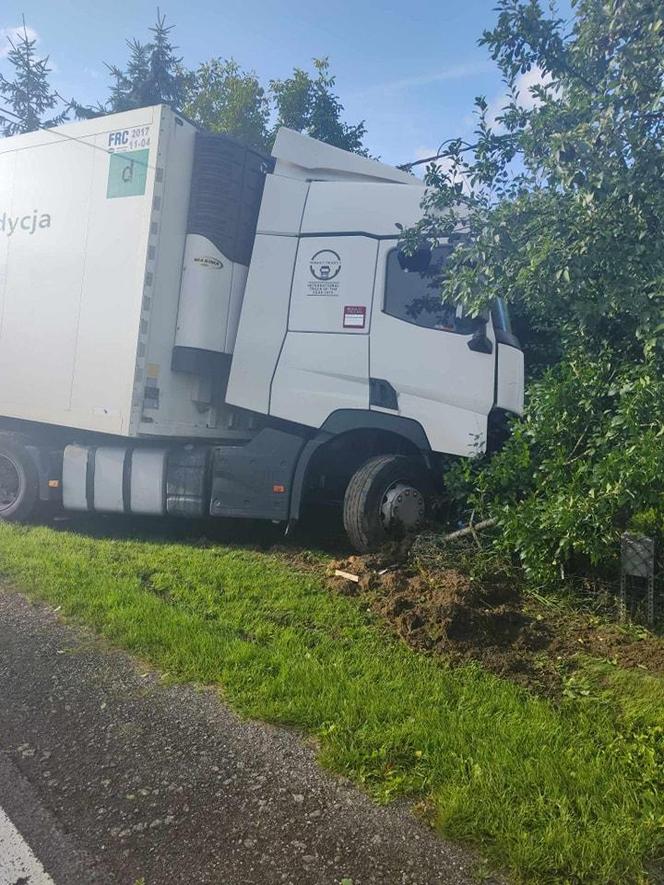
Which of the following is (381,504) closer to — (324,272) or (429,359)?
(429,359)

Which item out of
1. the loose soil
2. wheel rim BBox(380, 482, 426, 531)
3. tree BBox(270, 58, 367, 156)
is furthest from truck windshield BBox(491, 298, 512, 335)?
tree BBox(270, 58, 367, 156)

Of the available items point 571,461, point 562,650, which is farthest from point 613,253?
point 562,650

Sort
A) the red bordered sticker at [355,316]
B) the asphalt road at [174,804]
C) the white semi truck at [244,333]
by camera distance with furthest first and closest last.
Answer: the red bordered sticker at [355,316] → the white semi truck at [244,333] → the asphalt road at [174,804]

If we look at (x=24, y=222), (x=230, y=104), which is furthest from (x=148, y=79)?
(x=24, y=222)

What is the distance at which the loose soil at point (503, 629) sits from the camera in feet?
13.7

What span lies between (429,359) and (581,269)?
5.67 ft

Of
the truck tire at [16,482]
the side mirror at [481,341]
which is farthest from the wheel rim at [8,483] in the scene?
the side mirror at [481,341]

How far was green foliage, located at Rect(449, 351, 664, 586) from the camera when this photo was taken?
455 centimetres

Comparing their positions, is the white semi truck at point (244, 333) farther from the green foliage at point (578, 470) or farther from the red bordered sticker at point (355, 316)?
the green foliage at point (578, 470)

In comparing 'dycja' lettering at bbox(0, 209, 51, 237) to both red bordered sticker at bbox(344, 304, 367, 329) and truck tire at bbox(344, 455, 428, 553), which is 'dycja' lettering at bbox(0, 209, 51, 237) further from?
truck tire at bbox(344, 455, 428, 553)

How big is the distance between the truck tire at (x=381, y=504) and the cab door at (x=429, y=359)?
0.48 m

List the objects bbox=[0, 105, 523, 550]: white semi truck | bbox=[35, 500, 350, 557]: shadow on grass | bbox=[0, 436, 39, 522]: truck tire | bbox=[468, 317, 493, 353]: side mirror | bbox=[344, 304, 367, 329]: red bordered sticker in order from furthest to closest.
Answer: bbox=[0, 436, 39, 522]: truck tire, bbox=[35, 500, 350, 557]: shadow on grass, bbox=[344, 304, 367, 329]: red bordered sticker, bbox=[0, 105, 523, 550]: white semi truck, bbox=[468, 317, 493, 353]: side mirror

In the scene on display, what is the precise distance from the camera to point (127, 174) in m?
6.84

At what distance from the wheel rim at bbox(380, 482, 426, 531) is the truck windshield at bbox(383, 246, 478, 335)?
149 centimetres
